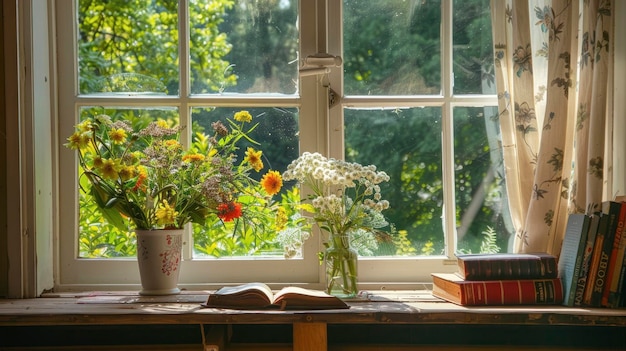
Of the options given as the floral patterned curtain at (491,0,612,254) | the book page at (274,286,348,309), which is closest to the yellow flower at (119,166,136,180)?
the book page at (274,286,348,309)

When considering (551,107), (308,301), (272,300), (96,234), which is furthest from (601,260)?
(96,234)

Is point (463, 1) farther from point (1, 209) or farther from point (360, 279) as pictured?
point (1, 209)

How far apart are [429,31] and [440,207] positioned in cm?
57

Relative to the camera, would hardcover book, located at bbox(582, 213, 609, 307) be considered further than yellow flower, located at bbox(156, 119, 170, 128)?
No

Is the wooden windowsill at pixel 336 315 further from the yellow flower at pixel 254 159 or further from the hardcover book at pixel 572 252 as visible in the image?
the yellow flower at pixel 254 159

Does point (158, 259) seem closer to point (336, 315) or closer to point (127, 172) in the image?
point (127, 172)

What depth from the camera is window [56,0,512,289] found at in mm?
2475

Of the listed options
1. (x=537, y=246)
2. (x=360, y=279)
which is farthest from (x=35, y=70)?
(x=537, y=246)

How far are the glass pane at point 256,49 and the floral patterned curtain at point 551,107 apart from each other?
65 cm

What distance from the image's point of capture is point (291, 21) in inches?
98.7

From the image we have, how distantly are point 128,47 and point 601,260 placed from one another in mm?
1809

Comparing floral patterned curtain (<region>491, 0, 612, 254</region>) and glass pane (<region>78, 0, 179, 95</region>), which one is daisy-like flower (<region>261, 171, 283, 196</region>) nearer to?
glass pane (<region>78, 0, 179, 95</region>)

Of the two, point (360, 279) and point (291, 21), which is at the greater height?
point (291, 21)

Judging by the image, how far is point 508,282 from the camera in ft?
6.90
